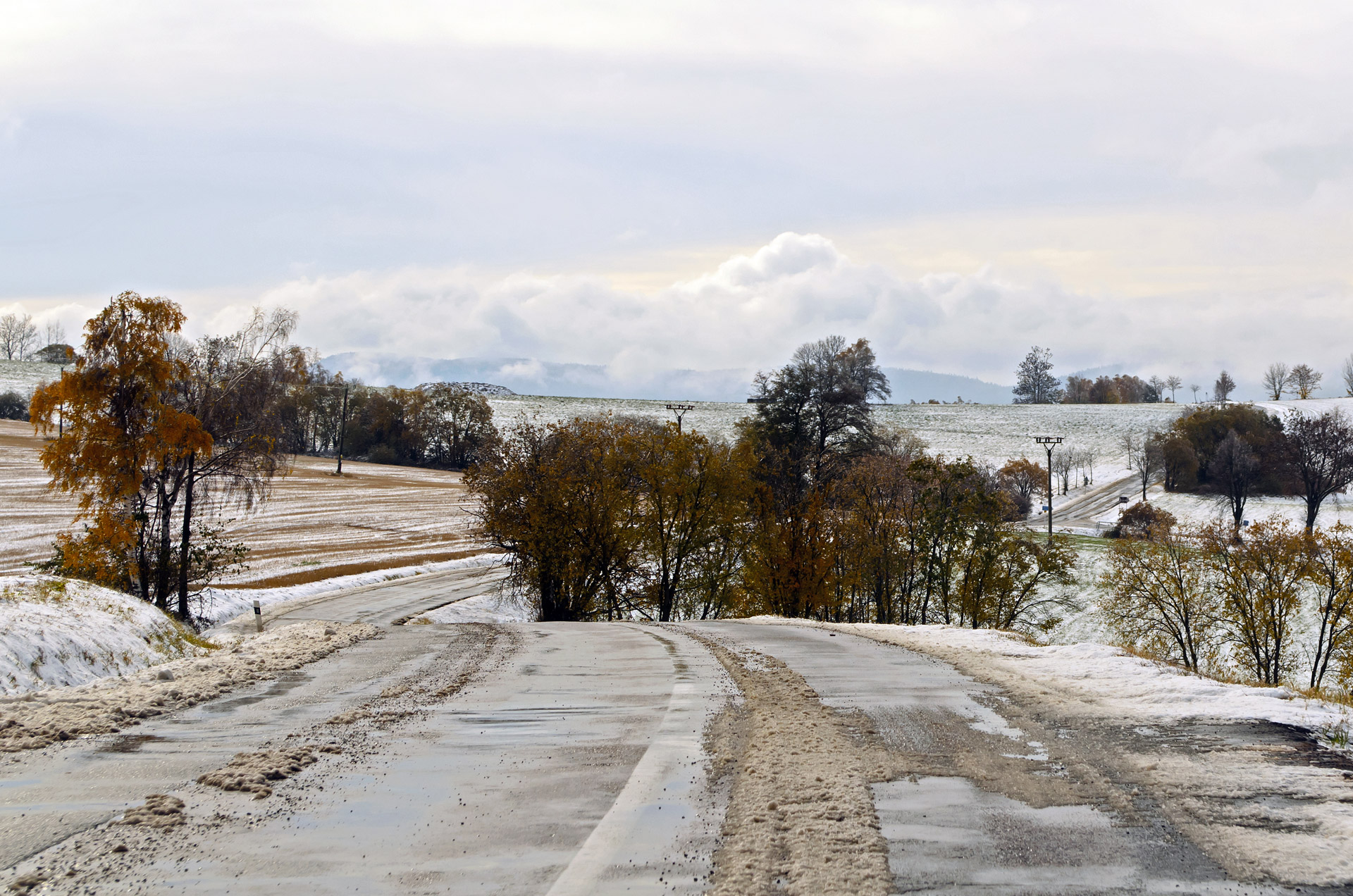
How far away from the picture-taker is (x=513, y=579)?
1326 inches

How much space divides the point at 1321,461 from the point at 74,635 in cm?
9651

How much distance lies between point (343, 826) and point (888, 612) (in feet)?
130

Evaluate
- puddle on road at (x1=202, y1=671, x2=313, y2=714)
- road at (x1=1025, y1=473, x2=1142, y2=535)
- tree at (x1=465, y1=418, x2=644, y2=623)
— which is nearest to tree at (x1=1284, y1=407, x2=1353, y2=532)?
road at (x1=1025, y1=473, x2=1142, y2=535)

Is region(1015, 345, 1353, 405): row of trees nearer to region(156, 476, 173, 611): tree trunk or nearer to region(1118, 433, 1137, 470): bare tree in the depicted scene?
region(1118, 433, 1137, 470): bare tree

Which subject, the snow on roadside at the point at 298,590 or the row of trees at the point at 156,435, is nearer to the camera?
the row of trees at the point at 156,435

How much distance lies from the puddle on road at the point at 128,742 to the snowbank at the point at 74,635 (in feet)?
7.52

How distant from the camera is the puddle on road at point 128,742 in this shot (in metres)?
6.13

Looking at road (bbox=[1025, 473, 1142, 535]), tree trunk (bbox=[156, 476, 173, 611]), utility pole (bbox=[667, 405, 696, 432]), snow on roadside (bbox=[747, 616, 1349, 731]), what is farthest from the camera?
road (bbox=[1025, 473, 1142, 535])

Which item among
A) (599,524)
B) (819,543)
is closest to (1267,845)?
(599,524)

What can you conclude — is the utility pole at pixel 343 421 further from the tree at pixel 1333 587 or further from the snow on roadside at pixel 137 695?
the snow on roadside at pixel 137 695

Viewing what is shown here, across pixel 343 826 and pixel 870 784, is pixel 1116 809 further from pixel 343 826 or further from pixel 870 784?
pixel 343 826

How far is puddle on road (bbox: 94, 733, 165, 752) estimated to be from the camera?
613 cm

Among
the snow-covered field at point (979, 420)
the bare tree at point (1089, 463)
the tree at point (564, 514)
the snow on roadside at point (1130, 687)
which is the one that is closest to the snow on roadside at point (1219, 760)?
the snow on roadside at point (1130, 687)

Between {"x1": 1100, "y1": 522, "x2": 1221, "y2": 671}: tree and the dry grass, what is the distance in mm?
29680
